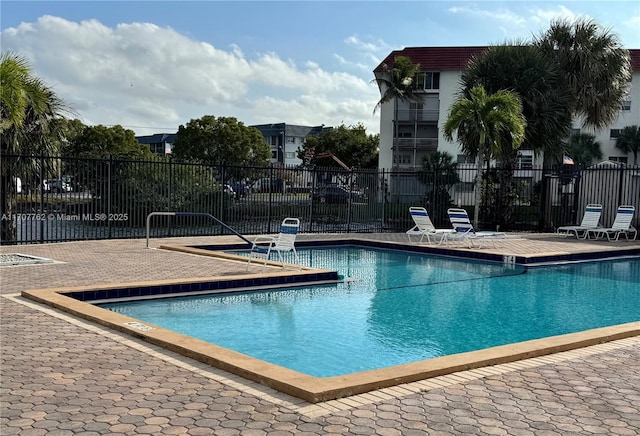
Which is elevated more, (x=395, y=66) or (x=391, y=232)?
(x=395, y=66)

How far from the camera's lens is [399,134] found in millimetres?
46844

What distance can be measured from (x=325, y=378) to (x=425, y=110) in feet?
138

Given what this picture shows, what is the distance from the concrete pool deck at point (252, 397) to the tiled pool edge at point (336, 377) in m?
0.06

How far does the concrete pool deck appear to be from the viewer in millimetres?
3828

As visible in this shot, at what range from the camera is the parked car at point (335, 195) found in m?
21.1

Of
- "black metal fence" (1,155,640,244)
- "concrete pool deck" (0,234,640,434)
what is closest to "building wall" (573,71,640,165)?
"black metal fence" (1,155,640,244)

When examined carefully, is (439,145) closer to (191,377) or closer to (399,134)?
(399,134)

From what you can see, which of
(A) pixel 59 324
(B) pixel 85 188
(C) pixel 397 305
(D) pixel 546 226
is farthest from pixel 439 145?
(A) pixel 59 324

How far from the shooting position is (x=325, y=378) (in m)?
4.64

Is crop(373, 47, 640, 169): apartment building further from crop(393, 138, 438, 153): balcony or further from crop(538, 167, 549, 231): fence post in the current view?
crop(538, 167, 549, 231): fence post

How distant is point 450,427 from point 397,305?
5664 mm

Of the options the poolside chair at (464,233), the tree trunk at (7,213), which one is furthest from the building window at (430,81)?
the tree trunk at (7,213)

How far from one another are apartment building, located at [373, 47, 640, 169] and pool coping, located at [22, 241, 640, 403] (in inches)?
1466

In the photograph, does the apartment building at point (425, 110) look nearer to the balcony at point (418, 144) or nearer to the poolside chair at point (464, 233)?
the balcony at point (418, 144)
